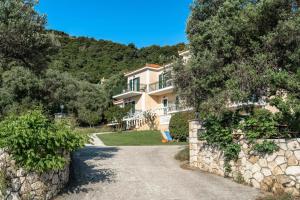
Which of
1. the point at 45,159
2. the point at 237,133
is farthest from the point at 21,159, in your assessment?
the point at 237,133

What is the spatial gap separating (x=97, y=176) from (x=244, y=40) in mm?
6513

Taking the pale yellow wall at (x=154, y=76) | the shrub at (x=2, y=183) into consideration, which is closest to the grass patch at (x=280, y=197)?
the shrub at (x=2, y=183)

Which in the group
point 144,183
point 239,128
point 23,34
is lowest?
point 144,183

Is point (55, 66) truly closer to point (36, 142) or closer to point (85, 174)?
point (85, 174)

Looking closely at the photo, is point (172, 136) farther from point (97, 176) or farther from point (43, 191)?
point (43, 191)

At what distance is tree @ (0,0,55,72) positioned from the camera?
13.4m

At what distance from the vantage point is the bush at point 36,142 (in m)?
8.80

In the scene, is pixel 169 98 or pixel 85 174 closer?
pixel 85 174

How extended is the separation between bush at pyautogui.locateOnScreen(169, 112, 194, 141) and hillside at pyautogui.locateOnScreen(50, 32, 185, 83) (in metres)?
31.2

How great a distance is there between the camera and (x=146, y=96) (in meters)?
40.9

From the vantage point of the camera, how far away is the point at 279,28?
10680 millimetres

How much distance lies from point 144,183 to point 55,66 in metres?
45.0

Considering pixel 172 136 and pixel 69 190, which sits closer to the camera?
pixel 69 190

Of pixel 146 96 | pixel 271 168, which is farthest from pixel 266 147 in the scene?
pixel 146 96
